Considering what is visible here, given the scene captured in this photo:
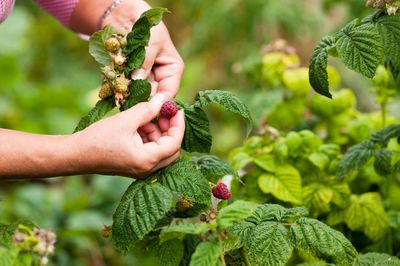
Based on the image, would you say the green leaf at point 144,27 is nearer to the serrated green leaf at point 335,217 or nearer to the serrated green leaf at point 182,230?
the serrated green leaf at point 182,230

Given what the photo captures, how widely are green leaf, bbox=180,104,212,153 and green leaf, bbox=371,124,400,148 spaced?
0.43 metres

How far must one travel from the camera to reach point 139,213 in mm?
1039

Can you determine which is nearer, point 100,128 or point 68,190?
point 100,128

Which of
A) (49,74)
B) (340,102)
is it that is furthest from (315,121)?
(49,74)

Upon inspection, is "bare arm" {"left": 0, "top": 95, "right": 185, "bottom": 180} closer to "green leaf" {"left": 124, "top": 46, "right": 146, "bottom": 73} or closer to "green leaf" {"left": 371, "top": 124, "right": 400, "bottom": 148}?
"green leaf" {"left": 124, "top": 46, "right": 146, "bottom": 73}

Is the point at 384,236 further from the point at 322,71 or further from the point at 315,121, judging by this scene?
the point at 322,71

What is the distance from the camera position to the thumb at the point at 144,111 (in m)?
1.04

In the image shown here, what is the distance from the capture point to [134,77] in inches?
45.9

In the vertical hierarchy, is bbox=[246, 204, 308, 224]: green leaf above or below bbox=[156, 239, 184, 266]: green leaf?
above

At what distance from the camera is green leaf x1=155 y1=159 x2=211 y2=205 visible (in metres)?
1.04

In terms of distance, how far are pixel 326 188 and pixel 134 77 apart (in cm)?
52

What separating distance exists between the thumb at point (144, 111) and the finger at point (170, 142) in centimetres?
3

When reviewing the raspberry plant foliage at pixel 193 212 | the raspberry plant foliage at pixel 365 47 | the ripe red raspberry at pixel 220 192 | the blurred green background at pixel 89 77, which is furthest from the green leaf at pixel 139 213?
→ the blurred green background at pixel 89 77

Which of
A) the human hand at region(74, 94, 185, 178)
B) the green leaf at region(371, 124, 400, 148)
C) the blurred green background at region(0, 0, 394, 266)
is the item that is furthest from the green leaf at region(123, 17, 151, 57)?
the blurred green background at region(0, 0, 394, 266)
